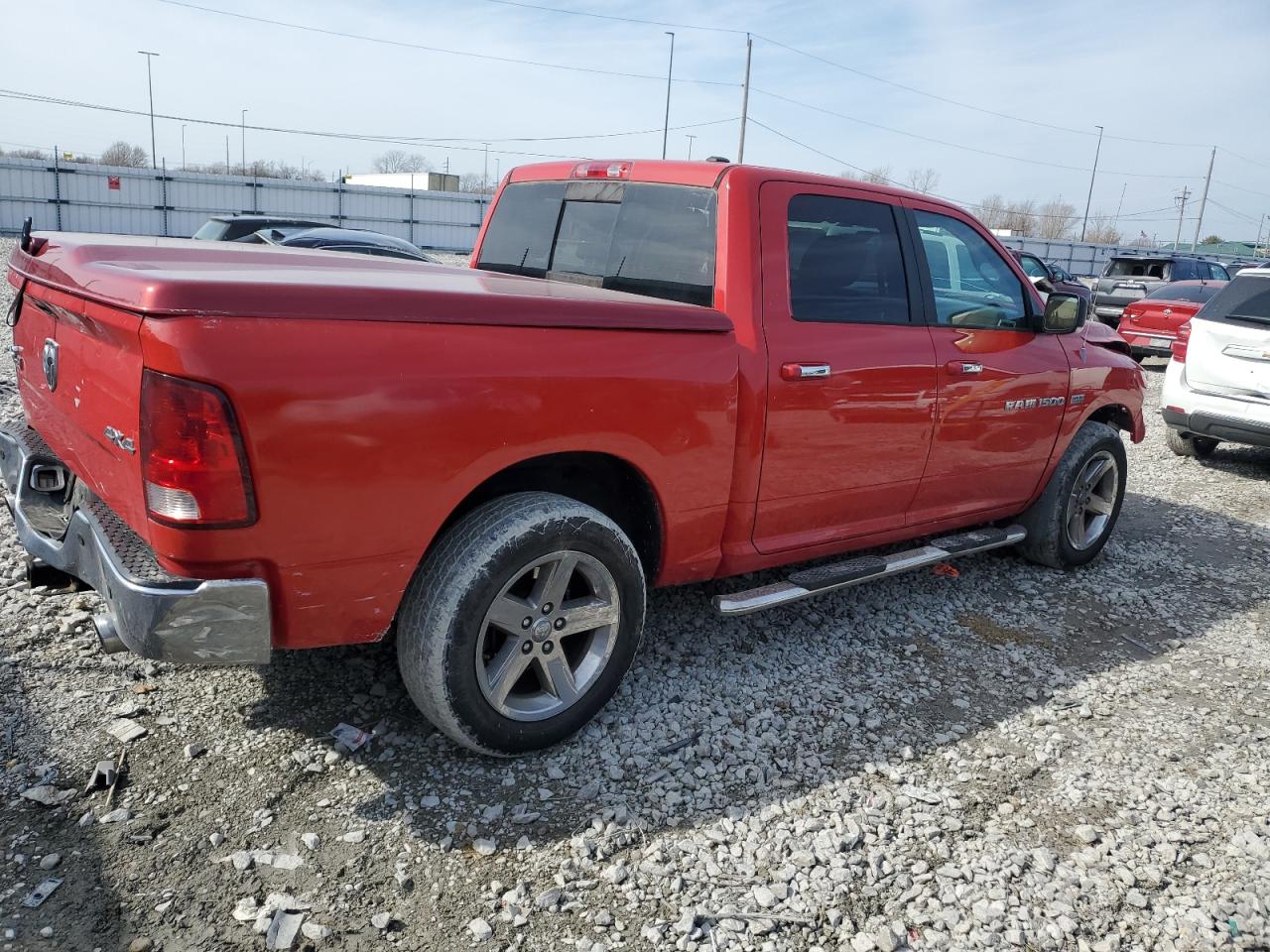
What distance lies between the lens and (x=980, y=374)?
4.33m

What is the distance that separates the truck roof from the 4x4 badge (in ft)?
7.28

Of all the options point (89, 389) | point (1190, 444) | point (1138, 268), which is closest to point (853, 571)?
point (89, 389)

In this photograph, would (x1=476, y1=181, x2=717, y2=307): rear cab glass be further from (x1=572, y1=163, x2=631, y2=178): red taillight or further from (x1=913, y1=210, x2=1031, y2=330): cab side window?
(x1=913, y1=210, x2=1031, y2=330): cab side window

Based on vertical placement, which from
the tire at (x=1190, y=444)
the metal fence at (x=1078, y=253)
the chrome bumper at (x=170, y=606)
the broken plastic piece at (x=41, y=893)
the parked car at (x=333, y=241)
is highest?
the metal fence at (x=1078, y=253)

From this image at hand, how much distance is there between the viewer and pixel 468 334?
2664mm

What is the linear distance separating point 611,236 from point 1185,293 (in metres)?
12.6

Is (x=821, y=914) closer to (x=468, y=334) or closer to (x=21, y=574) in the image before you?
(x=468, y=334)

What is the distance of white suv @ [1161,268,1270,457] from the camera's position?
760 cm

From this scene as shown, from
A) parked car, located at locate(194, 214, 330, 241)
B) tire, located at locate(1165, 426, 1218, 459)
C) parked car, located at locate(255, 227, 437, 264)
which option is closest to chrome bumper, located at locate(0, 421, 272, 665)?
tire, located at locate(1165, 426, 1218, 459)

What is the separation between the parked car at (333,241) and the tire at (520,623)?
9176mm

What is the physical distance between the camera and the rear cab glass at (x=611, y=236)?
11.7 ft

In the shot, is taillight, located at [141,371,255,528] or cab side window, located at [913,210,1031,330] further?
cab side window, located at [913,210,1031,330]

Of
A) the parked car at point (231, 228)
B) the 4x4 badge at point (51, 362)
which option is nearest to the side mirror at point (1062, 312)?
the 4x4 badge at point (51, 362)

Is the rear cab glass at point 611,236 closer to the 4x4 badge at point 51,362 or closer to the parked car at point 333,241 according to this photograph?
the 4x4 badge at point 51,362
